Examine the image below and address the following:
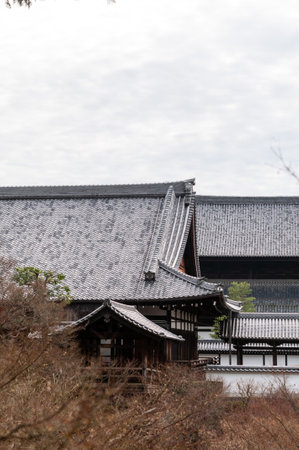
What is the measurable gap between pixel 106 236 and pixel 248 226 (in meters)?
21.1

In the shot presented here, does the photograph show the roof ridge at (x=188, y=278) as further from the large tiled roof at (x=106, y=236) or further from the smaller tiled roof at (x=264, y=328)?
the smaller tiled roof at (x=264, y=328)

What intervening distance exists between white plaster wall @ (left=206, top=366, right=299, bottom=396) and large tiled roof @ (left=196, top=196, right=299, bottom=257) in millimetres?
19662

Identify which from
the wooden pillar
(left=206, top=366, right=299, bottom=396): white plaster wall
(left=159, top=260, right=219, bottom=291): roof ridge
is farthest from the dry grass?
the wooden pillar

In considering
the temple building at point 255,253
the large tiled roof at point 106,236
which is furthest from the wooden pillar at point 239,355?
the large tiled roof at point 106,236

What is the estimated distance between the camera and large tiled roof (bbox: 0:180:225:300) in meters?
29.2

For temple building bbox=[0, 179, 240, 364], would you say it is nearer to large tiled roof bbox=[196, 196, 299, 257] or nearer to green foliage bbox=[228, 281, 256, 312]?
green foliage bbox=[228, 281, 256, 312]

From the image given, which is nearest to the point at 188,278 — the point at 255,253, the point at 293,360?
the point at 293,360

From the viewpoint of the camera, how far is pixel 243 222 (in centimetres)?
5288

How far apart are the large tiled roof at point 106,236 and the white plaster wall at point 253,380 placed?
3218 mm

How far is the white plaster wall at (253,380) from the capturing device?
88.4ft

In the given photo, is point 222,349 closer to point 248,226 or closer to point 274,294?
point 274,294

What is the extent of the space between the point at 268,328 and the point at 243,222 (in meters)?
20.7

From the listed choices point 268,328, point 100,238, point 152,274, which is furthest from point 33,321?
point 268,328

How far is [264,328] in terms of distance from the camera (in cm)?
3269
